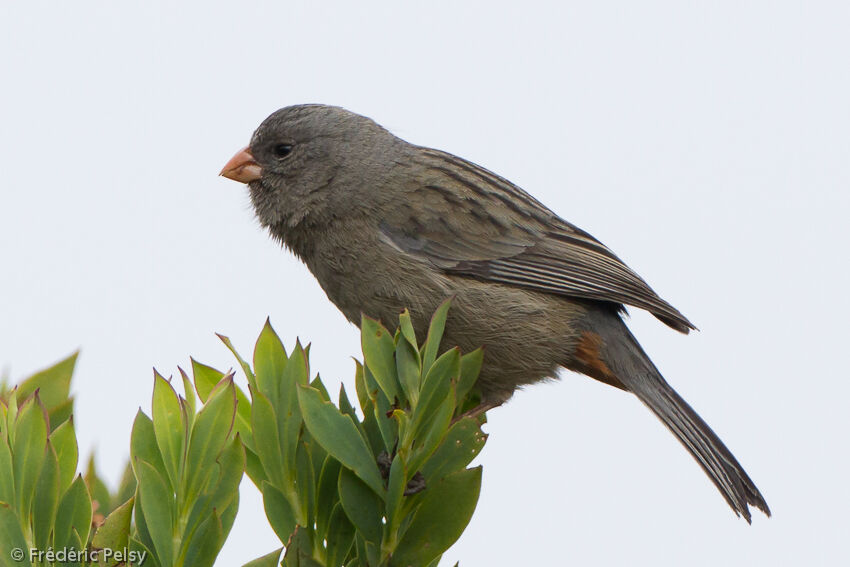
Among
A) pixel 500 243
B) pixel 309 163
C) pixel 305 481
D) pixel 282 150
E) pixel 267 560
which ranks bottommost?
pixel 267 560

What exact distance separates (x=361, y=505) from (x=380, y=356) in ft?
1.34

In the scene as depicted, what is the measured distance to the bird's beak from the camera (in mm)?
4922

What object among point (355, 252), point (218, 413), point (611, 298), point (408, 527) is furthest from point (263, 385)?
point (611, 298)

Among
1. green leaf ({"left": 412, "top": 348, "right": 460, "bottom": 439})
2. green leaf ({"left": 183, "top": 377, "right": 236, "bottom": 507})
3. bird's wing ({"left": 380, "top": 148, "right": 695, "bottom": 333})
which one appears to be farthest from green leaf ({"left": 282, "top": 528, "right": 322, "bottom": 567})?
bird's wing ({"left": 380, "top": 148, "right": 695, "bottom": 333})

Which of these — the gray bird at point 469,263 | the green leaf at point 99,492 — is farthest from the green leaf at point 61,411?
the gray bird at point 469,263

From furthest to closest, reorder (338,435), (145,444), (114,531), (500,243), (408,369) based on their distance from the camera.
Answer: (500,243) < (408,369) < (338,435) < (145,444) < (114,531)

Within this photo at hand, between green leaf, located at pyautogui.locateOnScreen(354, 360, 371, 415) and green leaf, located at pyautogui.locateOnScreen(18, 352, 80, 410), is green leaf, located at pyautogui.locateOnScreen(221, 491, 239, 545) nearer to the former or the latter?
green leaf, located at pyautogui.locateOnScreen(18, 352, 80, 410)

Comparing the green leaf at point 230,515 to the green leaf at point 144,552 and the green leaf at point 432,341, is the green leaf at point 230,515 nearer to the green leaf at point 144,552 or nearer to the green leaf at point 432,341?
the green leaf at point 144,552

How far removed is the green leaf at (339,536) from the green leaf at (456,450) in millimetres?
224

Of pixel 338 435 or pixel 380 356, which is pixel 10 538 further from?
pixel 380 356

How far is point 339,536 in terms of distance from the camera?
7.41 feet

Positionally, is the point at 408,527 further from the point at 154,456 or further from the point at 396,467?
the point at 154,456

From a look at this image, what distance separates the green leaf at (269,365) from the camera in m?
2.27

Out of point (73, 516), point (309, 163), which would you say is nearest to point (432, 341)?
point (73, 516)
